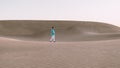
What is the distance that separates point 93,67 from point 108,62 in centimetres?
127

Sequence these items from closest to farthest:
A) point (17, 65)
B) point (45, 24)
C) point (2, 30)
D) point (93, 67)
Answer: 1. point (93, 67)
2. point (17, 65)
3. point (2, 30)
4. point (45, 24)

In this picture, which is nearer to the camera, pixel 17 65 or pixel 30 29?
pixel 17 65

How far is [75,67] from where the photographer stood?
9.17 meters

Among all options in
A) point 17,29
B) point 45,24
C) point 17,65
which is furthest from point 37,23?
point 17,65

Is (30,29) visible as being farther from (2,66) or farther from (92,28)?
(2,66)

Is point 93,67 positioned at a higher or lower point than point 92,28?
lower

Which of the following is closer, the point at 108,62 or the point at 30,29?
the point at 108,62

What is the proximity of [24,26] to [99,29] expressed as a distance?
90.7 ft

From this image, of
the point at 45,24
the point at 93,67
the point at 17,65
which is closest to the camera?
the point at 93,67

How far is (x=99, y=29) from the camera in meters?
74.8

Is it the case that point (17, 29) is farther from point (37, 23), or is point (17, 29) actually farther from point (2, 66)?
point (2, 66)

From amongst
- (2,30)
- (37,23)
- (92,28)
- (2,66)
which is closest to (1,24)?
(2,30)

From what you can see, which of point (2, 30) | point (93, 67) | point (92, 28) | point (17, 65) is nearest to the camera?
point (93, 67)

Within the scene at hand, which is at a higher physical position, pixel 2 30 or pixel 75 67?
pixel 2 30
